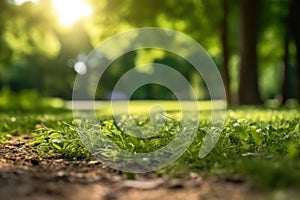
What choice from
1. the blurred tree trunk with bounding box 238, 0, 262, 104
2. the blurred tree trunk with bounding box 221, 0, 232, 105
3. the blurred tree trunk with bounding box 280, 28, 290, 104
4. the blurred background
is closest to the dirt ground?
the blurred tree trunk with bounding box 238, 0, 262, 104

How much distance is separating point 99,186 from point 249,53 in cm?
1586

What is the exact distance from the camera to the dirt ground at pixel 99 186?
128 inches

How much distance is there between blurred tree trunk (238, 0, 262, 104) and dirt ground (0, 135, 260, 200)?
14.8 metres

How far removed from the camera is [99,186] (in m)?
3.63

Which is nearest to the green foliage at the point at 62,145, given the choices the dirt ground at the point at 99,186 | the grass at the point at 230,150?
the grass at the point at 230,150

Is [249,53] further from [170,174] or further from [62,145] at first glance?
[170,174]

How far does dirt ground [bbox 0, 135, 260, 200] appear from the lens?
326 centimetres

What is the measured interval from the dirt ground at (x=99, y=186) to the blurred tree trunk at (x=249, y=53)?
1479 cm

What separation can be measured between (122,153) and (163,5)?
17.1 metres

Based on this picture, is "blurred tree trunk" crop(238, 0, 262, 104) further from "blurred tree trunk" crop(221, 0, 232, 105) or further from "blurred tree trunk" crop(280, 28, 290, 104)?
"blurred tree trunk" crop(280, 28, 290, 104)

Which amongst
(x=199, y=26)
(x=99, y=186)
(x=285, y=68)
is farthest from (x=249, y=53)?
(x=99, y=186)

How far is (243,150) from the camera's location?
5.13 metres

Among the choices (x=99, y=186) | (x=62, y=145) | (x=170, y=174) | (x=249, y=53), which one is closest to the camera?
(x=99, y=186)

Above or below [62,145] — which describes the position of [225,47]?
above
